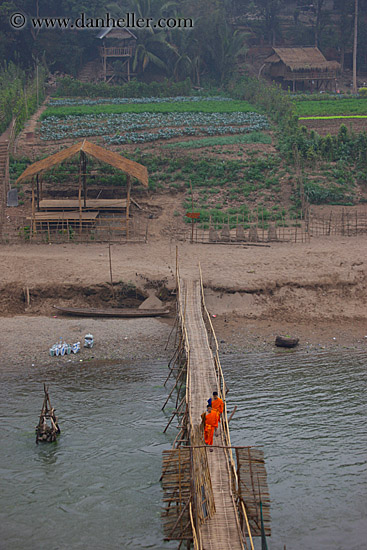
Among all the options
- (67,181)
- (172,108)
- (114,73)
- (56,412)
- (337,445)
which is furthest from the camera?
(114,73)

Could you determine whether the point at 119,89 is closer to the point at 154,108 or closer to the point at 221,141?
the point at 154,108

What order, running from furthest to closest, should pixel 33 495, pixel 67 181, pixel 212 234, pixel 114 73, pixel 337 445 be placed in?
pixel 114 73 → pixel 67 181 → pixel 212 234 → pixel 337 445 → pixel 33 495

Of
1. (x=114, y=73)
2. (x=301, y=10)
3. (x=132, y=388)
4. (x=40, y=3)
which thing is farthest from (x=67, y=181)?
(x=301, y=10)

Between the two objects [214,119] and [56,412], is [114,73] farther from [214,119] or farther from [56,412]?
[56,412]

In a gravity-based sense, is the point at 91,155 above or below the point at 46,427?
above

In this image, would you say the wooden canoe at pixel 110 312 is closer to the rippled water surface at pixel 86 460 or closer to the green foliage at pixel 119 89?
the rippled water surface at pixel 86 460

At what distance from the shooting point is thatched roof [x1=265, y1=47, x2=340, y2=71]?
193ft

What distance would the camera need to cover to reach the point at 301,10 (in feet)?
244

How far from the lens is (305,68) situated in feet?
193

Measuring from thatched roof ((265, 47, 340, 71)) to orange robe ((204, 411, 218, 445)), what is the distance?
4783 centimetres

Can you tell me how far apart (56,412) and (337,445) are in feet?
25.8

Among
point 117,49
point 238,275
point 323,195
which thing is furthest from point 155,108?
point 238,275

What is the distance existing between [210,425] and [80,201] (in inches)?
727

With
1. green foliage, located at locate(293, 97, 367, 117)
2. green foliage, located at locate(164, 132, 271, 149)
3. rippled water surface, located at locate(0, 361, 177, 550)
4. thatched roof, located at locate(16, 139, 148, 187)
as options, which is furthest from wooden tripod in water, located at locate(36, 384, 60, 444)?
green foliage, located at locate(293, 97, 367, 117)
